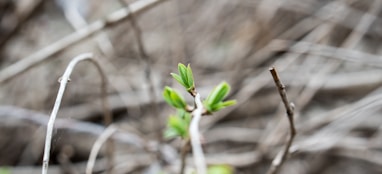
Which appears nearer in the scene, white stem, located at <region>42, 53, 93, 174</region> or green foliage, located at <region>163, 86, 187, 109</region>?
white stem, located at <region>42, 53, 93, 174</region>

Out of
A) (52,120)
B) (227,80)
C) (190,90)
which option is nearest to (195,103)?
(190,90)

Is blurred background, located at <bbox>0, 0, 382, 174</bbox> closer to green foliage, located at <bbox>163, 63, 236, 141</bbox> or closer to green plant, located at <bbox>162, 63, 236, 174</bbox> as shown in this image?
green plant, located at <bbox>162, 63, 236, 174</bbox>

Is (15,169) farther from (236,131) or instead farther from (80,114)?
(236,131)

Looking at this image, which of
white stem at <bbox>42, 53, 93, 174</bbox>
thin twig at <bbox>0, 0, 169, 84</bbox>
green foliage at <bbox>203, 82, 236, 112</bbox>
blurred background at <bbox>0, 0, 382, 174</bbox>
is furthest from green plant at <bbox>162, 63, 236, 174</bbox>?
blurred background at <bbox>0, 0, 382, 174</bbox>

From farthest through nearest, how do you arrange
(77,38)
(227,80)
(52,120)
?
(227,80), (77,38), (52,120)

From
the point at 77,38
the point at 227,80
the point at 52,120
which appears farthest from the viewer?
the point at 227,80

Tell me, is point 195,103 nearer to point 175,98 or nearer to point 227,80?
point 175,98

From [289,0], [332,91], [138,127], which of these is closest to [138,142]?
[138,127]

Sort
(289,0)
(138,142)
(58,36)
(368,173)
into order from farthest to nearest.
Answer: (58,36) < (289,0) < (368,173) < (138,142)

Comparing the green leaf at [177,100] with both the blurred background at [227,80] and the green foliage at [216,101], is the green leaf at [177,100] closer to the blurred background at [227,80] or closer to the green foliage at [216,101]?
the green foliage at [216,101]
